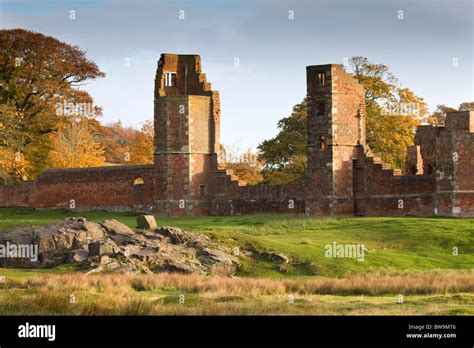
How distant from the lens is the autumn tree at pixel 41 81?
77500 mm

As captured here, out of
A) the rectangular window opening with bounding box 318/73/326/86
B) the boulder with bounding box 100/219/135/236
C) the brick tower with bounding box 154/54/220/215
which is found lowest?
the boulder with bounding box 100/219/135/236

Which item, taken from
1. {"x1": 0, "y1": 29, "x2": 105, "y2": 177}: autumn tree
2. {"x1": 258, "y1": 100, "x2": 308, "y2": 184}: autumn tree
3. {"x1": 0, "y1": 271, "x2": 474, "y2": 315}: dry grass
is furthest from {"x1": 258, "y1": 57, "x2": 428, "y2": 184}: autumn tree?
{"x1": 0, "y1": 271, "x2": 474, "y2": 315}: dry grass

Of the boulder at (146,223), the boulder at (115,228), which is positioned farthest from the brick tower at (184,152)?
the boulder at (115,228)

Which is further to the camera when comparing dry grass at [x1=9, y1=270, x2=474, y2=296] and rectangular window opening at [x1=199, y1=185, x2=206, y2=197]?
rectangular window opening at [x1=199, y1=185, x2=206, y2=197]

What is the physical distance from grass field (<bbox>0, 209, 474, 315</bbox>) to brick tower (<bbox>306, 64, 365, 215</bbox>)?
3152mm

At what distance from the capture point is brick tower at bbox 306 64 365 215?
57125 mm

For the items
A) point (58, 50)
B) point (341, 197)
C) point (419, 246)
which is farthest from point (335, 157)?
point (58, 50)

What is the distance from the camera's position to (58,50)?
8312 centimetres

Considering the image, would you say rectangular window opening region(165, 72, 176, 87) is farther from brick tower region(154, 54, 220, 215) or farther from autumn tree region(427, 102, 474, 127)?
autumn tree region(427, 102, 474, 127)

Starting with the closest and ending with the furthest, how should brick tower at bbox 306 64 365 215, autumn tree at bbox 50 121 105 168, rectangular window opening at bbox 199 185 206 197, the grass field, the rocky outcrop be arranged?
the grass field → the rocky outcrop → brick tower at bbox 306 64 365 215 → rectangular window opening at bbox 199 185 206 197 → autumn tree at bbox 50 121 105 168

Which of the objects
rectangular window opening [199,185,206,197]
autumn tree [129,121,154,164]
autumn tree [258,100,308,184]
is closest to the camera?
rectangular window opening [199,185,206,197]

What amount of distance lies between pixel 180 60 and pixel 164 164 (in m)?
7.49

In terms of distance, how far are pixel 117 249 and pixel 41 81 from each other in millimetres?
42855

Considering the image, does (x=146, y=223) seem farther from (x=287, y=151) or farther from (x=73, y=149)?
(x=73, y=149)
